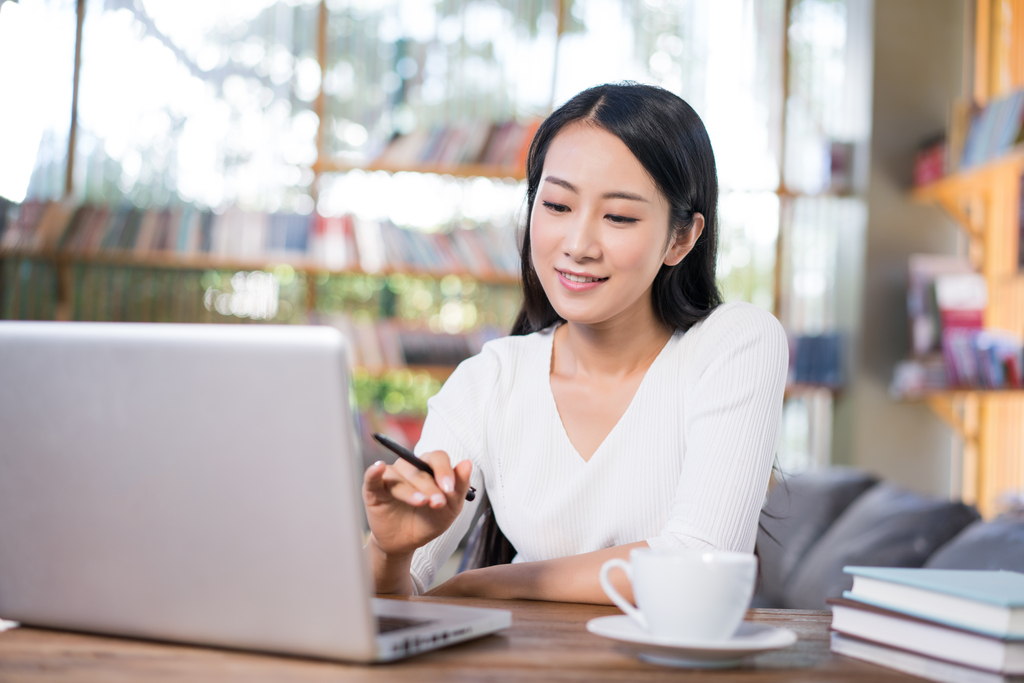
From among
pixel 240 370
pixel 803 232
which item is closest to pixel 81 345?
pixel 240 370

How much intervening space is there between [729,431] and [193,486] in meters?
0.67

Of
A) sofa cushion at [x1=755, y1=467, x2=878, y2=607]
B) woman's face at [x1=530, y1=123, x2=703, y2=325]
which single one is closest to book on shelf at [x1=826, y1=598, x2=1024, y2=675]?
woman's face at [x1=530, y1=123, x2=703, y2=325]

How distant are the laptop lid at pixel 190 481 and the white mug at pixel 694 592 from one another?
0.65ft

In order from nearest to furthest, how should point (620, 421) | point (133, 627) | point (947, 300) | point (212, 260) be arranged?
point (133, 627) < point (620, 421) < point (947, 300) < point (212, 260)

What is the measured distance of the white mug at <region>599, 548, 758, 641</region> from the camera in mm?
649

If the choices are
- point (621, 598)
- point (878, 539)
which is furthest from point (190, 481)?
point (878, 539)

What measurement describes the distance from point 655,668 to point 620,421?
2.04 ft

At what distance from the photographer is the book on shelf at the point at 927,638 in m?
0.66

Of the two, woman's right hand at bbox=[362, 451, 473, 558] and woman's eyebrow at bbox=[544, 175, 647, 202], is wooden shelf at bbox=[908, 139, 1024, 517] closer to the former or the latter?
woman's eyebrow at bbox=[544, 175, 647, 202]

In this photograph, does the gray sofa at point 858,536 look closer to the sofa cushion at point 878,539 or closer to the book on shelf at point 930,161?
the sofa cushion at point 878,539

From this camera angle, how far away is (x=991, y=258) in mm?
3648

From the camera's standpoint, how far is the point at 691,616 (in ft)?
2.15

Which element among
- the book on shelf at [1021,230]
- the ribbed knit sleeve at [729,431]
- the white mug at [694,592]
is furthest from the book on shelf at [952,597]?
the book on shelf at [1021,230]

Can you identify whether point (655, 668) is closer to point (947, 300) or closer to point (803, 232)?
point (947, 300)
